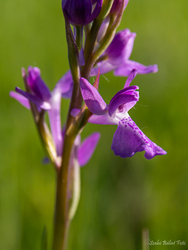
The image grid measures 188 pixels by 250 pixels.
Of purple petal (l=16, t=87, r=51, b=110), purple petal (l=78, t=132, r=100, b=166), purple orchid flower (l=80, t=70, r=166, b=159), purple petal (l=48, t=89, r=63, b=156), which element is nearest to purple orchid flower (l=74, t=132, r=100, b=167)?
purple petal (l=78, t=132, r=100, b=166)

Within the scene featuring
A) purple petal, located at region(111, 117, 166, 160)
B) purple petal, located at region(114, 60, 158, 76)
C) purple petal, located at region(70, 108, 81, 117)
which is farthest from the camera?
purple petal, located at region(114, 60, 158, 76)

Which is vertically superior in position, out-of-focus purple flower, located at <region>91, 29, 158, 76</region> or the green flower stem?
out-of-focus purple flower, located at <region>91, 29, 158, 76</region>

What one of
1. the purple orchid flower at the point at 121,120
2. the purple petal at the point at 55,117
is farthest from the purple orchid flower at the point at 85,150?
the purple orchid flower at the point at 121,120

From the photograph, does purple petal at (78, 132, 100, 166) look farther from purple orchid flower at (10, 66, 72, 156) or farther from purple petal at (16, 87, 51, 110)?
purple petal at (16, 87, 51, 110)

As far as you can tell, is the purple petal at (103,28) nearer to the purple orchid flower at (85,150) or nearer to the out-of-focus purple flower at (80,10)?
the out-of-focus purple flower at (80,10)

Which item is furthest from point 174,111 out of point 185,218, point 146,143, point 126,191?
point 146,143

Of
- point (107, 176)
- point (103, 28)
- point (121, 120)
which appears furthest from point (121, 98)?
point (107, 176)
